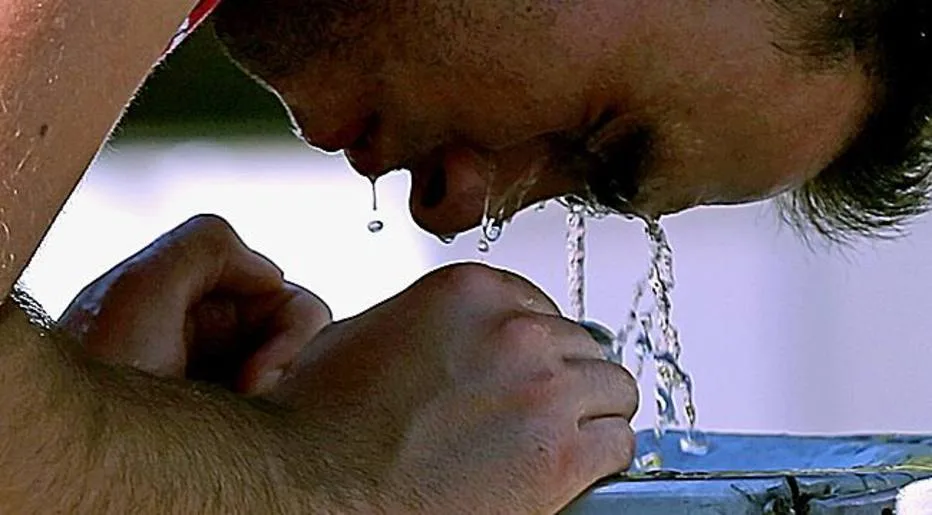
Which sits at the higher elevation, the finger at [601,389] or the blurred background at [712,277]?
the blurred background at [712,277]

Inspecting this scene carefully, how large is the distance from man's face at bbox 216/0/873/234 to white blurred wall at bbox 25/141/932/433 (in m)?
1.21

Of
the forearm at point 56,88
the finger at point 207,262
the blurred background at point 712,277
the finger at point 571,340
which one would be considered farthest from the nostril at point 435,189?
the blurred background at point 712,277

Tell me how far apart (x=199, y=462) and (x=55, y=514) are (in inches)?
3.0

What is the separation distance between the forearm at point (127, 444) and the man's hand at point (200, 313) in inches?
7.5

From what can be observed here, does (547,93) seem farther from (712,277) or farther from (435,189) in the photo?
(712,277)

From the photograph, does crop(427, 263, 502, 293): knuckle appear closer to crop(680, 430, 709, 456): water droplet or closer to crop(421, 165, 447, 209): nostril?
crop(421, 165, 447, 209): nostril

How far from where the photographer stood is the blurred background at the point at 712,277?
2482 millimetres

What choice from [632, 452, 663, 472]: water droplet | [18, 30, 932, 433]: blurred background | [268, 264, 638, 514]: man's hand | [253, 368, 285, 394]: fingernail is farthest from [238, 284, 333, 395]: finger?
[18, 30, 932, 433]: blurred background

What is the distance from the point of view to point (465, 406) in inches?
30.3

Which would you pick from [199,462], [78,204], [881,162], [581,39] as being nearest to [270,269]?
[581,39]

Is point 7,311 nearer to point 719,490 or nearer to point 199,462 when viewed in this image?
point 199,462

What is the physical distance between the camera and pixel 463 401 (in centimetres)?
77

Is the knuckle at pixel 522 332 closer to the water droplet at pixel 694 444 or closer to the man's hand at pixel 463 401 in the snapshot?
the man's hand at pixel 463 401

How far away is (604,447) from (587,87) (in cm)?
27
